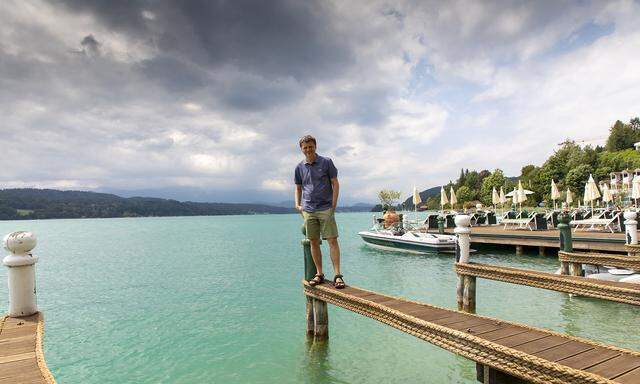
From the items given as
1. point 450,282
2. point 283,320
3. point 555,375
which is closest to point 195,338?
point 283,320

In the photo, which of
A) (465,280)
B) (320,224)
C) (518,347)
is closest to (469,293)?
(465,280)

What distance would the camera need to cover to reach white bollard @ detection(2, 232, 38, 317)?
477cm

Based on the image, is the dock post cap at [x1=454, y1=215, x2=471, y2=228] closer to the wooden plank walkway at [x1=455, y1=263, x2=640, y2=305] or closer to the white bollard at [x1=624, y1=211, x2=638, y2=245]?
the wooden plank walkway at [x1=455, y1=263, x2=640, y2=305]

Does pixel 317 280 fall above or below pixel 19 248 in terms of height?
below

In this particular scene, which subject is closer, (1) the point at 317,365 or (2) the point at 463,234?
(1) the point at 317,365

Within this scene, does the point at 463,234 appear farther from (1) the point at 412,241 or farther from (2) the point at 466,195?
(2) the point at 466,195

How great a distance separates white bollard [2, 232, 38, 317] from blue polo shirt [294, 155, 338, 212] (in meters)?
4.07

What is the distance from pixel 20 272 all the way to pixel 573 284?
8201 mm

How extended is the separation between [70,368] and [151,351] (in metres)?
1.70

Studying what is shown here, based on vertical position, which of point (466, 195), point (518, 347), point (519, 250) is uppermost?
point (466, 195)

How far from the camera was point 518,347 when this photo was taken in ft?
13.0

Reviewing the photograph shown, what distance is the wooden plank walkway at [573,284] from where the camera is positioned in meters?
5.73

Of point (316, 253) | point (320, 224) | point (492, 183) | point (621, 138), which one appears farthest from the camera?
point (621, 138)

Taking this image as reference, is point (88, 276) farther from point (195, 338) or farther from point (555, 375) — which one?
point (555, 375)
